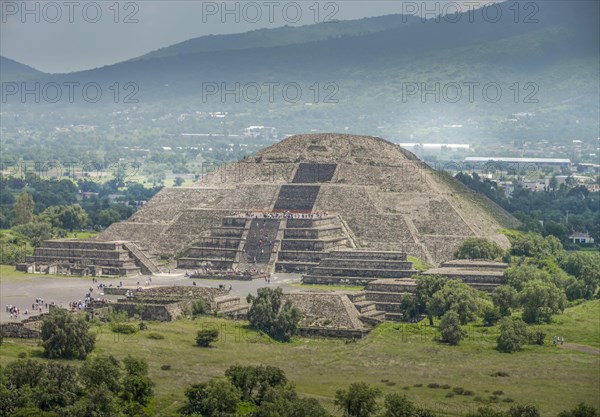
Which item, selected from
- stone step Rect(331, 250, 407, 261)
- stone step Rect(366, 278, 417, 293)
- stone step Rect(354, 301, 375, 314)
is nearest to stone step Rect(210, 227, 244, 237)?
stone step Rect(331, 250, 407, 261)

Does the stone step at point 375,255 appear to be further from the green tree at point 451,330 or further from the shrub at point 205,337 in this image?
the shrub at point 205,337

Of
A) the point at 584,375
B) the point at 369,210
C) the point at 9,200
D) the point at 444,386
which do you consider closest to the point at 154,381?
the point at 444,386

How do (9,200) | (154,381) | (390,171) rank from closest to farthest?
(154,381) → (390,171) → (9,200)

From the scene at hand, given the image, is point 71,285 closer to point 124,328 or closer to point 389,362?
point 124,328

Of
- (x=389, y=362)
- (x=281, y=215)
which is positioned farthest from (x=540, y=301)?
(x=281, y=215)

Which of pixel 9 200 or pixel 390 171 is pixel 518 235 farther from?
pixel 9 200

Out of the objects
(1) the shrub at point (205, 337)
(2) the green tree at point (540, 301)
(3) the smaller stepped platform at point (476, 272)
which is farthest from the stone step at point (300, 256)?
(1) the shrub at point (205, 337)
